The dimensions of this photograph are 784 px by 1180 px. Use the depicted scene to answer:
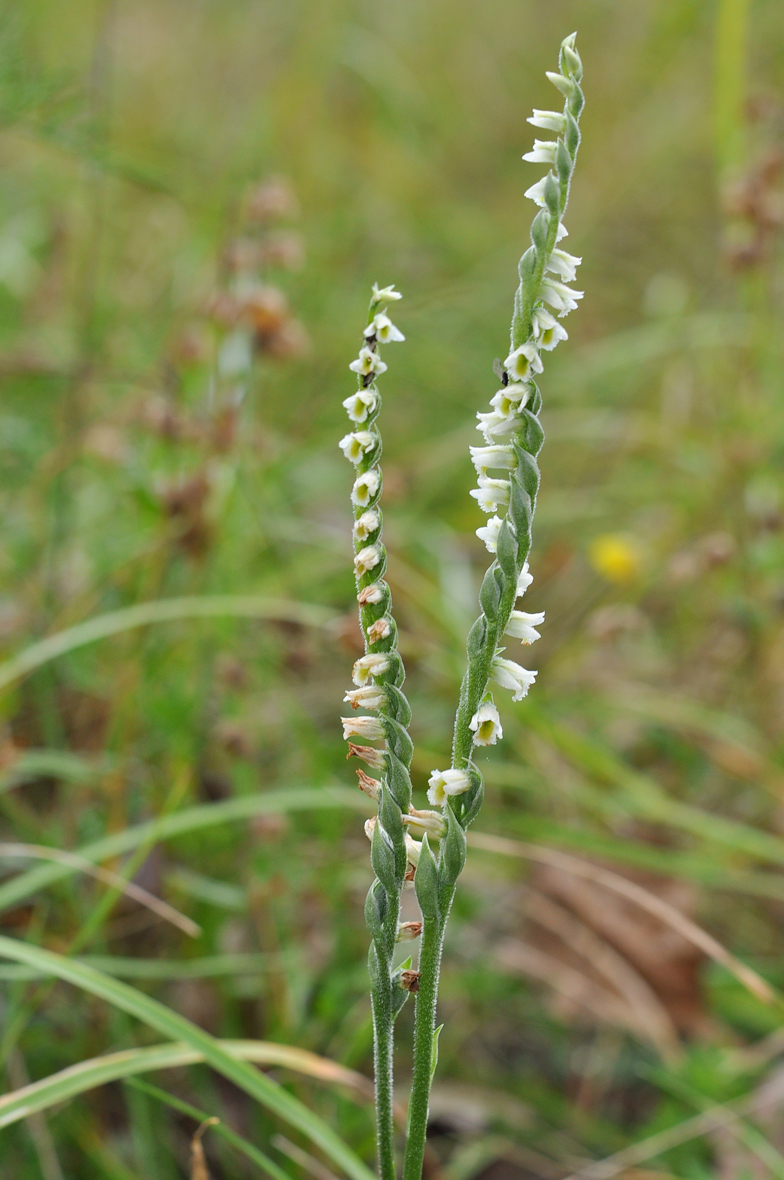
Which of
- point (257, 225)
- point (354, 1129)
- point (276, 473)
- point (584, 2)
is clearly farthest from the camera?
point (584, 2)

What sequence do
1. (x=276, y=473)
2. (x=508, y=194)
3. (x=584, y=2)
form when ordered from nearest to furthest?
(x=276, y=473), (x=508, y=194), (x=584, y=2)

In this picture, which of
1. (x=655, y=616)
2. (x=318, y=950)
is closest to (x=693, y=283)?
(x=655, y=616)

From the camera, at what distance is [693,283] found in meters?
5.07

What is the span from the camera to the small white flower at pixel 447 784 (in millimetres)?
914

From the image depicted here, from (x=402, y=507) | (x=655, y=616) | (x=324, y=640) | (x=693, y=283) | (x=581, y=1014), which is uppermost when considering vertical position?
(x=693, y=283)

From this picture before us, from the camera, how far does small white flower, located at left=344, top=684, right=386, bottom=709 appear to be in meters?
0.93

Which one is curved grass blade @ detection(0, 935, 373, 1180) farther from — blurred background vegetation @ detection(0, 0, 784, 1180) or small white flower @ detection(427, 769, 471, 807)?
small white flower @ detection(427, 769, 471, 807)

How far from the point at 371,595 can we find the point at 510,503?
0.16 meters

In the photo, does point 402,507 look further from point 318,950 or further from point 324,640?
point 318,950

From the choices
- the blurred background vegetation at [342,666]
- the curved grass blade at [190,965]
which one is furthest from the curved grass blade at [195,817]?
the curved grass blade at [190,965]

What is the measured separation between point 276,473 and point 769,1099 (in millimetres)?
1866

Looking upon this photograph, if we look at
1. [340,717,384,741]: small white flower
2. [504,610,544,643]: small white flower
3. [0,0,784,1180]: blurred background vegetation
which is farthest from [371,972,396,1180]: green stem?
[0,0,784,1180]: blurred background vegetation

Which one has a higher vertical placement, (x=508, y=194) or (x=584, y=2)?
(x=584, y=2)

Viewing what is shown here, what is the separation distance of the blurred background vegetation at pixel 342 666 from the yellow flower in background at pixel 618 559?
0.02 meters
